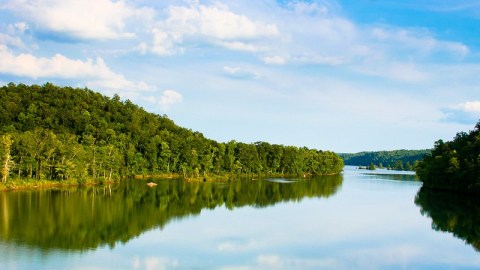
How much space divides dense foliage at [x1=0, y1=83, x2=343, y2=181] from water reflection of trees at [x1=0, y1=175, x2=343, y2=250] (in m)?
9.79

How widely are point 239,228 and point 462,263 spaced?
14.6 m

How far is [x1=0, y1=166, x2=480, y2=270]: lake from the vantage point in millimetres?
22984

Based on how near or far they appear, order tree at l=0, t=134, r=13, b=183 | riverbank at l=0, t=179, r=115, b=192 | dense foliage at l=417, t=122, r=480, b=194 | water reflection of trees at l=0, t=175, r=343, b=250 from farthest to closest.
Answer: dense foliage at l=417, t=122, r=480, b=194, riverbank at l=0, t=179, r=115, b=192, tree at l=0, t=134, r=13, b=183, water reflection of trees at l=0, t=175, r=343, b=250

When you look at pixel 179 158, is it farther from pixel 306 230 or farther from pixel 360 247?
pixel 360 247

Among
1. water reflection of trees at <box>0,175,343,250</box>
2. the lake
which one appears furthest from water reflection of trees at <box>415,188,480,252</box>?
water reflection of trees at <box>0,175,343,250</box>

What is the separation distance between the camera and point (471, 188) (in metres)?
59.4

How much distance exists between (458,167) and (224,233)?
141ft

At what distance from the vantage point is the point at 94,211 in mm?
36344

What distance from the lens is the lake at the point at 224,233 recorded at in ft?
75.4

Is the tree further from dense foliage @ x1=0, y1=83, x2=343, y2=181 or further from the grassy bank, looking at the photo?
dense foliage @ x1=0, y1=83, x2=343, y2=181

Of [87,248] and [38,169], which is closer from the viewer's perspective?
[87,248]

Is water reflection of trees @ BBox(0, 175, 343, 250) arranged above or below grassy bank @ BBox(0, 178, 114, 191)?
below

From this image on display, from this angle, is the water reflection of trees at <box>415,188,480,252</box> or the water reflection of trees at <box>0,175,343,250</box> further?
the water reflection of trees at <box>415,188,480,252</box>

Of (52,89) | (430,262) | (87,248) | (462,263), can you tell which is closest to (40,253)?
(87,248)
